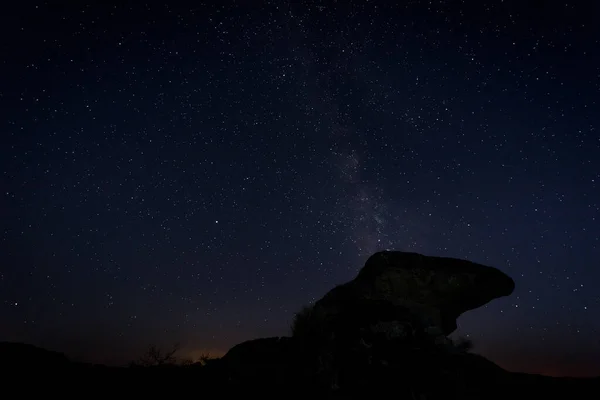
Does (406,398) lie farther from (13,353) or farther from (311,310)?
(13,353)

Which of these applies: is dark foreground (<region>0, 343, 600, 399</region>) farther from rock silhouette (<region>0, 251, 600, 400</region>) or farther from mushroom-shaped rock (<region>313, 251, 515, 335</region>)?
mushroom-shaped rock (<region>313, 251, 515, 335</region>)

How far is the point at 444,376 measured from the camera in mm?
8977

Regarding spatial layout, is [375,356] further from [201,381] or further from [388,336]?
[201,381]

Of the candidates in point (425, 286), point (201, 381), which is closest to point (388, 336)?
point (425, 286)

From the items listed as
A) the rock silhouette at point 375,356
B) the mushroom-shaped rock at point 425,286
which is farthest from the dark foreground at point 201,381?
the mushroom-shaped rock at point 425,286

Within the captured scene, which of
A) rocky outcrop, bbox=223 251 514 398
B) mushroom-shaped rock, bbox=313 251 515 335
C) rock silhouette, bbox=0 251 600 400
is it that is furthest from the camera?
mushroom-shaped rock, bbox=313 251 515 335

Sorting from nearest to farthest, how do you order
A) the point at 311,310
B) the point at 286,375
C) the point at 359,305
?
the point at 286,375 → the point at 359,305 → the point at 311,310

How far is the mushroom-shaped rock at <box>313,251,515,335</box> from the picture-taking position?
39.9 feet

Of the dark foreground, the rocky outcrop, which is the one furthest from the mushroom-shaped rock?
the dark foreground

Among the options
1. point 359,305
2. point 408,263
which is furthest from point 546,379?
point 359,305

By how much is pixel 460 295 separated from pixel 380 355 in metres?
5.05

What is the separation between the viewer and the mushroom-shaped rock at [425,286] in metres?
12.1

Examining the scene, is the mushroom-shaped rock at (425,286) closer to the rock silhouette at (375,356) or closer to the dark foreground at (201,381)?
the rock silhouette at (375,356)

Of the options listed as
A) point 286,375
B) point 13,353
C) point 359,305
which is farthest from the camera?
point 359,305
